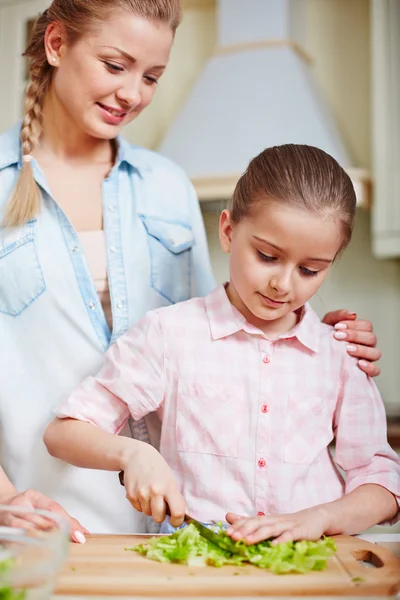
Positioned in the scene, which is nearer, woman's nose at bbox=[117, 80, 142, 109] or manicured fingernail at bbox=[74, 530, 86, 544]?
manicured fingernail at bbox=[74, 530, 86, 544]

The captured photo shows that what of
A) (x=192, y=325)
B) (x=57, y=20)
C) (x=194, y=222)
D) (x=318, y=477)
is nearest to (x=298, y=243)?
(x=192, y=325)

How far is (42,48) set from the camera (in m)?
1.21

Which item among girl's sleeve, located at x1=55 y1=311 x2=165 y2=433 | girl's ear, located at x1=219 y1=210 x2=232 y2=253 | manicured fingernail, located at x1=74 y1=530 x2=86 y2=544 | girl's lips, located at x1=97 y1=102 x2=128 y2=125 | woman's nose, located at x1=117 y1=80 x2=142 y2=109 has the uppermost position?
woman's nose, located at x1=117 y1=80 x2=142 y2=109

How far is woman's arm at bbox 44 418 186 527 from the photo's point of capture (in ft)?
2.63

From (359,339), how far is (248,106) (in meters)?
1.34

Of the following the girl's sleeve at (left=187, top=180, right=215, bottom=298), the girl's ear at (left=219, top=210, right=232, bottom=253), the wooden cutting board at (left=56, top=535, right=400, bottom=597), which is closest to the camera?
the wooden cutting board at (left=56, top=535, right=400, bottom=597)

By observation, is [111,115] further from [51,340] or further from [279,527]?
[279,527]

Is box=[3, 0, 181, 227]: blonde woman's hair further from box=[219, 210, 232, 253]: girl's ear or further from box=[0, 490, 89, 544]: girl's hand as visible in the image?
box=[0, 490, 89, 544]: girl's hand

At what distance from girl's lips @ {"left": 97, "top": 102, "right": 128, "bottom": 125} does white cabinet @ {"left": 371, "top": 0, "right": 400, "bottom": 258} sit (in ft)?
3.95

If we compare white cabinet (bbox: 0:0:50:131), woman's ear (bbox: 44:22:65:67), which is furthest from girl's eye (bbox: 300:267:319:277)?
white cabinet (bbox: 0:0:50:131)

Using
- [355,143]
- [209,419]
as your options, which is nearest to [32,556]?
[209,419]

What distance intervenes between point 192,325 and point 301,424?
0.20m

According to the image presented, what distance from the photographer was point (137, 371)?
0.99m

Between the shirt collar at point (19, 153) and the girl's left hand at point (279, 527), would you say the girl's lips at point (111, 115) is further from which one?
the girl's left hand at point (279, 527)
